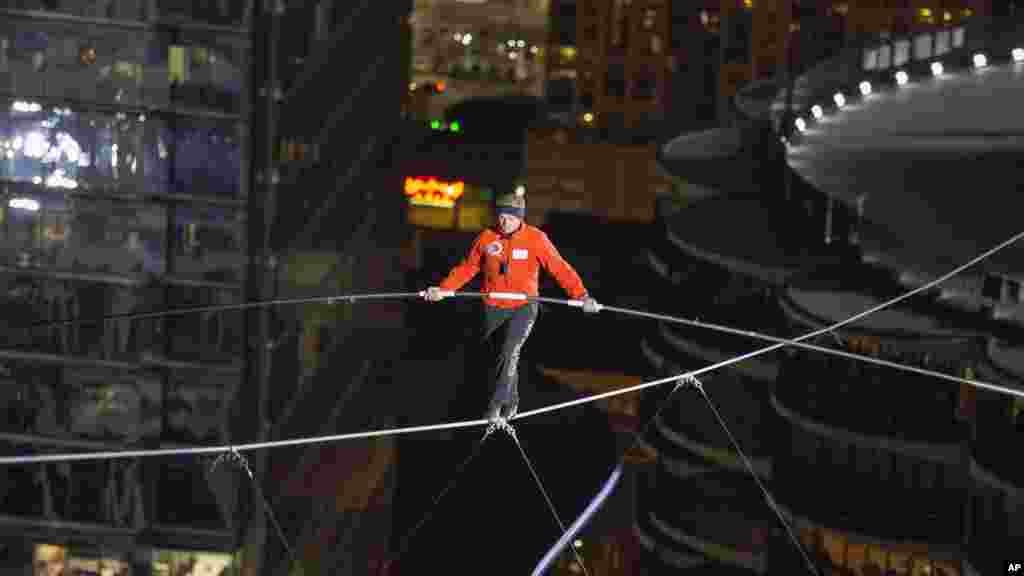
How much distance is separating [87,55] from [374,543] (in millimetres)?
30533

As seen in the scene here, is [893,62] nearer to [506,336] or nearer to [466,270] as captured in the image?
[506,336]

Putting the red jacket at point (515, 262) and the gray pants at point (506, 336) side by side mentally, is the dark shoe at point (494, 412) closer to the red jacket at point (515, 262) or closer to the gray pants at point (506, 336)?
the gray pants at point (506, 336)

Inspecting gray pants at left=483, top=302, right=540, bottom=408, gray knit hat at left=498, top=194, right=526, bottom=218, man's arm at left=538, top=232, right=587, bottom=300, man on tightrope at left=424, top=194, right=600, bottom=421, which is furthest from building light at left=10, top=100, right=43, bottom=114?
gray knit hat at left=498, top=194, right=526, bottom=218

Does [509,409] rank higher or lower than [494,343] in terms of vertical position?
lower

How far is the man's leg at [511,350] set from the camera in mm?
32125

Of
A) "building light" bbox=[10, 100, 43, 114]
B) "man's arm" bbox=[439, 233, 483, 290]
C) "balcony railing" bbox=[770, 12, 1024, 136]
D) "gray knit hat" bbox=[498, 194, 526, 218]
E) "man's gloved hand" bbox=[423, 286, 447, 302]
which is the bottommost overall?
"man's gloved hand" bbox=[423, 286, 447, 302]

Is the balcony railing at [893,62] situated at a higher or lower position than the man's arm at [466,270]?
higher

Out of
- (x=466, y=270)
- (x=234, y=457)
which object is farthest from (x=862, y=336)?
(x=234, y=457)

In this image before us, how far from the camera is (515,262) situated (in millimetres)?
31156

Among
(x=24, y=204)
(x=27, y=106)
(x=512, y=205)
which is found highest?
(x=27, y=106)

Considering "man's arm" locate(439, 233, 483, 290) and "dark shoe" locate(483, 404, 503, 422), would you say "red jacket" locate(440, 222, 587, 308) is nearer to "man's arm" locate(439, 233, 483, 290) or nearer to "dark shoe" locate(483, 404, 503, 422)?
"man's arm" locate(439, 233, 483, 290)

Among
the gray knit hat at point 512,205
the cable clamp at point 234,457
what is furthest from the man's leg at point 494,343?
the cable clamp at point 234,457

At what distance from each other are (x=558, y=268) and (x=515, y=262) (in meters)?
0.47

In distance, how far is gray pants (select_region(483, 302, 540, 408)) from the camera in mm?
32094
